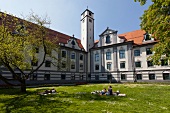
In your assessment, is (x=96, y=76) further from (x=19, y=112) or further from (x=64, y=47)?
(x=19, y=112)

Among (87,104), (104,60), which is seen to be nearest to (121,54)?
(104,60)

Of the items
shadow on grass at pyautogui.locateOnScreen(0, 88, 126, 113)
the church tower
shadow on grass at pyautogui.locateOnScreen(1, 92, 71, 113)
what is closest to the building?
the church tower

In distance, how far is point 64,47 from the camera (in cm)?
4100

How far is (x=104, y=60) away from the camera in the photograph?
4472 centimetres

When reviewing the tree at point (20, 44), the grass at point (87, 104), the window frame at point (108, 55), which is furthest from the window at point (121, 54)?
the grass at point (87, 104)

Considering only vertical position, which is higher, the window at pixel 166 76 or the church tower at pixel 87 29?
the church tower at pixel 87 29

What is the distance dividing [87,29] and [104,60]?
12.7 metres

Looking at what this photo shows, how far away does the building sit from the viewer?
36.3 meters

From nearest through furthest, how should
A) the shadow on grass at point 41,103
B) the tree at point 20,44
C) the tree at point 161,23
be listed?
1. the shadow on grass at point 41,103
2. the tree at point 161,23
3. the tree at point 20,44

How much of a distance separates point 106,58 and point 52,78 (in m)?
18.0

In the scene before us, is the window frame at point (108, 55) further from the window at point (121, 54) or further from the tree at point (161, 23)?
the tree at point (161, 23)

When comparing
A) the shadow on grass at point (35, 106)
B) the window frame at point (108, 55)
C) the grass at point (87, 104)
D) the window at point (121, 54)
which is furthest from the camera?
the window frame at point (108, 55)

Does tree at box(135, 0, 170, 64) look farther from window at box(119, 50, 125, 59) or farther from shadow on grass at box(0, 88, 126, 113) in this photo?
window at box(119, 50, 125, 59)

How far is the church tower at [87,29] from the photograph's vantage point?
159 ft
